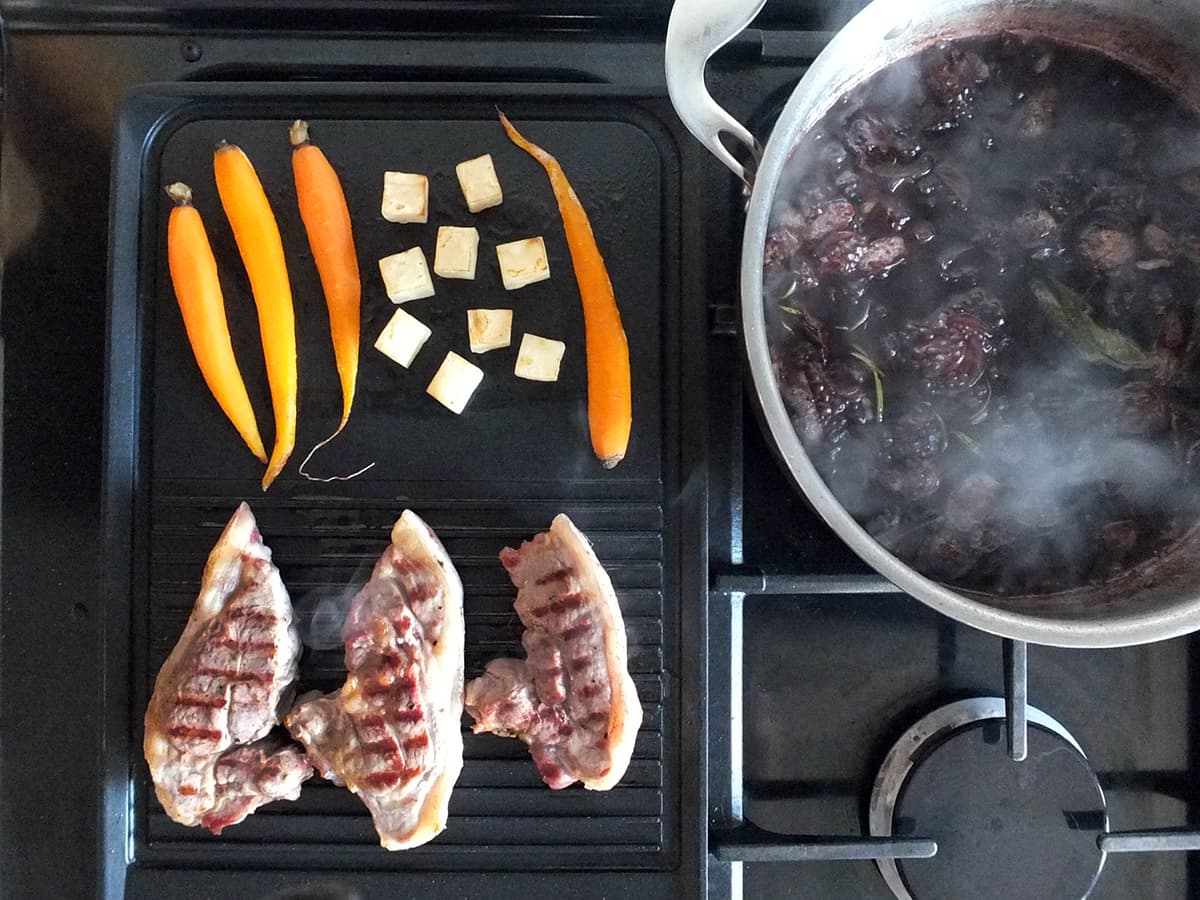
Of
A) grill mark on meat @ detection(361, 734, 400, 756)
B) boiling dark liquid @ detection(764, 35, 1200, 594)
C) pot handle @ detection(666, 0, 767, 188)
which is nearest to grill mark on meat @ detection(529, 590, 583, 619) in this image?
grill mark on meat @ detection(361, 734, 400, 756)

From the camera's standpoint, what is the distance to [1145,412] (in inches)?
46.6

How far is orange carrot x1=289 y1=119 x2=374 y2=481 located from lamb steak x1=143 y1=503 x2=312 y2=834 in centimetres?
20

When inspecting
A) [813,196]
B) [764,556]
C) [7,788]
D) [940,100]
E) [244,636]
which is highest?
[940,100]

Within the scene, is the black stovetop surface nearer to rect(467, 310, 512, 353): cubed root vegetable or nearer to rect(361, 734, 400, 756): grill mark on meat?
rect(467, 310, 512, 353): cubed root vegetable

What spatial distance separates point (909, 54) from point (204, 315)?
3.52 ft

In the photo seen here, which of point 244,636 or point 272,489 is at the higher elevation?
point 272,489

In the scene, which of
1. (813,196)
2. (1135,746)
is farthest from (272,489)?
(1135,746)

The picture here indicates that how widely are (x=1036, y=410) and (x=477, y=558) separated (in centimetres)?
83

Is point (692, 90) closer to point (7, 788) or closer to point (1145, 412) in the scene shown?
point (1145, 412)

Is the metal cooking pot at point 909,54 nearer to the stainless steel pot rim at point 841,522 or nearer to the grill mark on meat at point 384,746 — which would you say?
the stainless steel pot rim at point 841,522

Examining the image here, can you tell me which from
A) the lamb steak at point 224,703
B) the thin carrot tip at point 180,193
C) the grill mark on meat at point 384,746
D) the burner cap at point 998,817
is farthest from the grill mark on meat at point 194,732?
the burner cap at point 998,817

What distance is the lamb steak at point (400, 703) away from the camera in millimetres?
1266

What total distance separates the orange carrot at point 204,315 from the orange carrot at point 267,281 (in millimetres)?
47

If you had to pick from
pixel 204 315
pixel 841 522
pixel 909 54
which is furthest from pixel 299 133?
pixel 841 522
